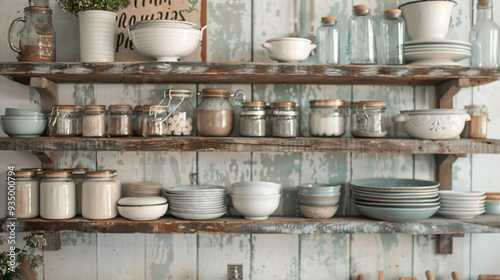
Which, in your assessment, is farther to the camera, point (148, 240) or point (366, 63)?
point (148, 240)

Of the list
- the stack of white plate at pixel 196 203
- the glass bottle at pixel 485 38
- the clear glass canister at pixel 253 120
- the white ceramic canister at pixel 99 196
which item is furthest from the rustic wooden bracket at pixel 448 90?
the white ceramic canister at pixel 99 196

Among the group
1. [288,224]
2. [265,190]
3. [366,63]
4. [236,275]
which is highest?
[366,63]

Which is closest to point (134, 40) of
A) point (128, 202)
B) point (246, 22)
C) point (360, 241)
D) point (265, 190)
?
point (246, 22)

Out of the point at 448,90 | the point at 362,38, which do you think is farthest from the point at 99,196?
the point at 448,90

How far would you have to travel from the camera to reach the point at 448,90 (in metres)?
1.91

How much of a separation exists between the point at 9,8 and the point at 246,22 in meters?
1.00

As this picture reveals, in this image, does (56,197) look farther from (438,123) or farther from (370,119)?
(438,123)

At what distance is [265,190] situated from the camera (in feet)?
5.98

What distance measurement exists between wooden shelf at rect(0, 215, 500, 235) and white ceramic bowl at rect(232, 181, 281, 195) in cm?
11

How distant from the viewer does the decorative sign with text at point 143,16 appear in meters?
2.01

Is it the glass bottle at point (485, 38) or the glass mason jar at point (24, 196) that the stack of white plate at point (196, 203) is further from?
the glass bottle at point (485, 38)

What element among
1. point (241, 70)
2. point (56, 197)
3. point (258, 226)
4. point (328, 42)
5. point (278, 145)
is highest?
point (328, 42)

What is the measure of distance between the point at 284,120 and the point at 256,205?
337 mm

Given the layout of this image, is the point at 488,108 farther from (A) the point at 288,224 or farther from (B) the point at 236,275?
(B) the point at 236,275
